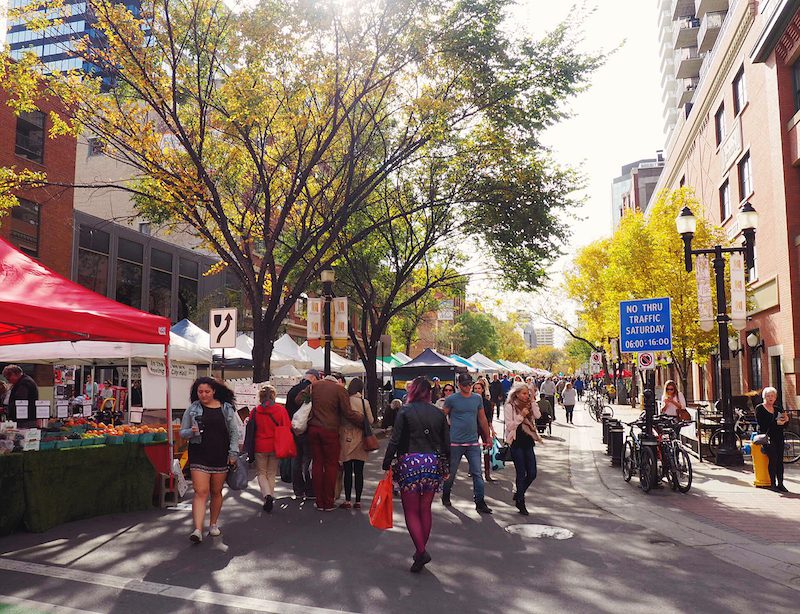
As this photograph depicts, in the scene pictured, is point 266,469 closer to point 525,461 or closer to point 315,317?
point 525,461

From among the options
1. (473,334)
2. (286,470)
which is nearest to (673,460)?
(286,470)

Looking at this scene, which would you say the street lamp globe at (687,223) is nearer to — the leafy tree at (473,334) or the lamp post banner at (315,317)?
the lamp post banner at (315,317)

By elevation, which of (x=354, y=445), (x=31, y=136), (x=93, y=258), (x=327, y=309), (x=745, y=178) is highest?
(x=31, y=136)

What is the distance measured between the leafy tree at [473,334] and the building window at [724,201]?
4767 centimetres

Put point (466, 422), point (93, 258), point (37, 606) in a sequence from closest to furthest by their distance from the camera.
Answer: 1. point (37, 606)
2. point (466, 422)
3. point (93, 258)

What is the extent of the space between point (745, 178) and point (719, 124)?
5591 mm

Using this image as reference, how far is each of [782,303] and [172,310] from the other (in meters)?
27.4

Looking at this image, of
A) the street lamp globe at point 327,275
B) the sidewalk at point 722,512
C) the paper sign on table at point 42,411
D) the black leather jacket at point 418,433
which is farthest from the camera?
the street lamp globe at point 327,275

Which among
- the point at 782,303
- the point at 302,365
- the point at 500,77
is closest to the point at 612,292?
the point at 782,303

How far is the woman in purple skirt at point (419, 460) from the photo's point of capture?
20.3 feet

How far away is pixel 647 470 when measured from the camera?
10.5 metres

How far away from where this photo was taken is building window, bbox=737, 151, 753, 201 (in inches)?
1001

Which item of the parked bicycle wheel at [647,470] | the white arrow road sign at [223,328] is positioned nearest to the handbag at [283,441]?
the white arrow road sign at [223,328]

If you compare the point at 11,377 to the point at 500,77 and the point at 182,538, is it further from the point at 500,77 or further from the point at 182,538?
the point at 500,77
